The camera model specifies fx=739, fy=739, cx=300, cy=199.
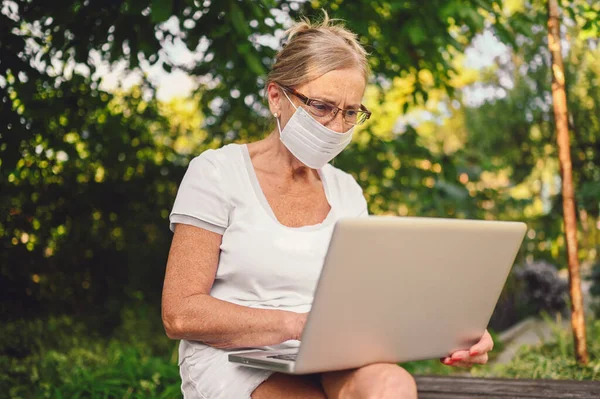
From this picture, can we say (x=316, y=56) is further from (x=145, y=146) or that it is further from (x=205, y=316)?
(x=145, y=146)

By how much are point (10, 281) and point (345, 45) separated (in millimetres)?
3991

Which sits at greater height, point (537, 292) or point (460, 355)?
point (460, 355)

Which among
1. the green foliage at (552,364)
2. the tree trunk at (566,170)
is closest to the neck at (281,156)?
the tree trunk at (566,170)

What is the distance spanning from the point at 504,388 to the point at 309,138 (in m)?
1.28

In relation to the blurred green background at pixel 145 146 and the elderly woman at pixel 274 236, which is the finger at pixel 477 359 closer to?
the elderly woman at pixel 274 236

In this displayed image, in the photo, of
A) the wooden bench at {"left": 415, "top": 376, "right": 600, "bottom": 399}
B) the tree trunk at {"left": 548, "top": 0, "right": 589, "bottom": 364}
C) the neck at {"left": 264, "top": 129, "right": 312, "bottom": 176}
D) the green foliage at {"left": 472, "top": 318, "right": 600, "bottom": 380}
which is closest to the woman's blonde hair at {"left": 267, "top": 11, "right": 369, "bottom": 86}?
the neck at {"left": 264, "top": 129, "right": 312, "bottom": 176}

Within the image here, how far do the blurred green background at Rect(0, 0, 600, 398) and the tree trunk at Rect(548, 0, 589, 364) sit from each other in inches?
7.0

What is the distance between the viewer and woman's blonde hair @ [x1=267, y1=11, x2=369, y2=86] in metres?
2.16

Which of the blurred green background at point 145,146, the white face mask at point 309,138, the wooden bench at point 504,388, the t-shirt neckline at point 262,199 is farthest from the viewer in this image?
the blurred green background at point 145,146

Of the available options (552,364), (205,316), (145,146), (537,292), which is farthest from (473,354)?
(537,292)

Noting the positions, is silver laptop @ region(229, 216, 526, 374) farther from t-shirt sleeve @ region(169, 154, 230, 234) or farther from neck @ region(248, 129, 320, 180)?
neck @ region(248, 129, 320, 180)

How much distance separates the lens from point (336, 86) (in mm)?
2176

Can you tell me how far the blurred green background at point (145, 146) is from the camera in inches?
140

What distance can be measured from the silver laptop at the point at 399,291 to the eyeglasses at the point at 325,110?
67cm
